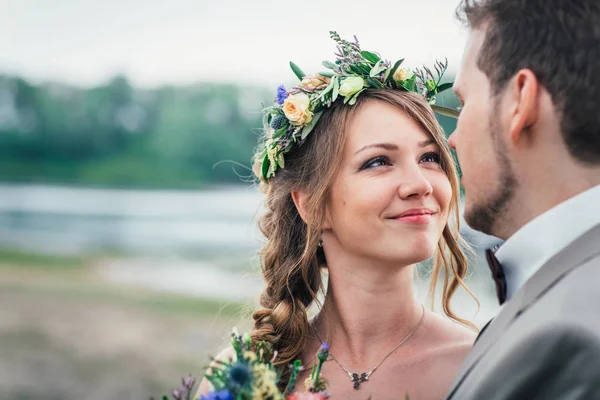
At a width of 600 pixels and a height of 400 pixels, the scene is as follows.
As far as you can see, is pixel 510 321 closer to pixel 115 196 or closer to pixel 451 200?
pixel 451 200

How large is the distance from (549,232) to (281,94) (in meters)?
2.06

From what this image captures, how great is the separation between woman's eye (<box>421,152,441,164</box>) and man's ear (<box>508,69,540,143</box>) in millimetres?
1284

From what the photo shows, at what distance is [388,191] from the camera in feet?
10.6

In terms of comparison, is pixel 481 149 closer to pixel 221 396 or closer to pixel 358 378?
pixel 221 396

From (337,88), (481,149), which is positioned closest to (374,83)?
(337,88)

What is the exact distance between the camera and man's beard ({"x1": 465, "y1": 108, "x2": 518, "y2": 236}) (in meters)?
2.22

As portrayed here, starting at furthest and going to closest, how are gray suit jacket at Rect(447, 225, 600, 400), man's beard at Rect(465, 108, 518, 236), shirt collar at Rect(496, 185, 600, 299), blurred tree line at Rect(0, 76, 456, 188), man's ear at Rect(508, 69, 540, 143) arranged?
blurred tree line at Rect(0, 76, 456, 188), man's beard at Rect(465, 108, 518, 236), man's ear at Rect(508, 69, 540, 143), shirt collar at Rect(496, 185, 600, 299), gray suit jacket at Rect(447, 225, 600, 400)

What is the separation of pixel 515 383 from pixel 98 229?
23505 millimetres

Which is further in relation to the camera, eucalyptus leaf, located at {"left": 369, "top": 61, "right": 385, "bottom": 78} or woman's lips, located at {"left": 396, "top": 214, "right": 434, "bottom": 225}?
eucalyptus leaf, located at {"left": 369, "top": 61, "right": 385, "bottom": 78}

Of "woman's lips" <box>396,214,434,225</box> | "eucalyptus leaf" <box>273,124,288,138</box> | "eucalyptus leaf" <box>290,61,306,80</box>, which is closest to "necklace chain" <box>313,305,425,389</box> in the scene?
"woman's lips" <box>396,214,434,225</box>

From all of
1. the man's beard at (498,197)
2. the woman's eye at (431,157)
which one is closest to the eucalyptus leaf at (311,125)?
the woman's eye at (431,157)

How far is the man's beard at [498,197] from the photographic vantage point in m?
2.22

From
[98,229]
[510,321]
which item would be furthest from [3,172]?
[510,321]

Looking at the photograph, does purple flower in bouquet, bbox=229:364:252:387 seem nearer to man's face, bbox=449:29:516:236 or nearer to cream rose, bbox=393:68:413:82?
man's face, bbox=449:29:516:236
